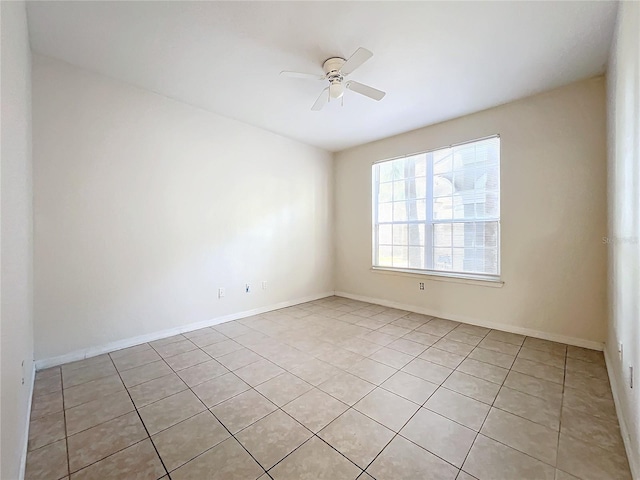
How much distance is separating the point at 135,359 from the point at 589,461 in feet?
11.2

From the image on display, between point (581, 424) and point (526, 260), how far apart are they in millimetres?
1864

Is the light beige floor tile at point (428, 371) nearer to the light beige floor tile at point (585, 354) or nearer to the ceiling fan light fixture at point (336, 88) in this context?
the light beige floor tile at point (585, 354)

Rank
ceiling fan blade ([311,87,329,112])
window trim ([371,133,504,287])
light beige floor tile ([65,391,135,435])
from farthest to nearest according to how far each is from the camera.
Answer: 1. window trim ([371,133,504,287])
2. ceiling fan blade ([311,87,329,112])
3. light beige floor tile ([65,391,135,435])

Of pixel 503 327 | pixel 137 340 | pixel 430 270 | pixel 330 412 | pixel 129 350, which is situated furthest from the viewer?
pixel 430 270

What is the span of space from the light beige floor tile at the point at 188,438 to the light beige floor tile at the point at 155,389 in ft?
1.37

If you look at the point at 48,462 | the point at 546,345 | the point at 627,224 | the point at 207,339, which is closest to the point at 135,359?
the point at 207,339

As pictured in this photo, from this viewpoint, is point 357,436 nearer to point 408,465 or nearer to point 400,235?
point 408,465

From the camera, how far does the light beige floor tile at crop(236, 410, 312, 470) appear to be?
1.45 metres

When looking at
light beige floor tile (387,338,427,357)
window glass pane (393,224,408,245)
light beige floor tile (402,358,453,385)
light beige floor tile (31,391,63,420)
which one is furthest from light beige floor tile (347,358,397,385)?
window glass pane (393,224,408,245)

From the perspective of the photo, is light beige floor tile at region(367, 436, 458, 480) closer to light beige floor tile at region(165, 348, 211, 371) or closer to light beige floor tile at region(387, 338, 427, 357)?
light beige floor tile at region(387, 338, 427, 357)

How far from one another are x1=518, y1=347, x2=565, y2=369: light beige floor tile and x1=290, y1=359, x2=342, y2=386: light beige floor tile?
1862 mm

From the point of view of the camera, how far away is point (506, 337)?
10.0 ft

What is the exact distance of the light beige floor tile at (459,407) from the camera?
5.64ft

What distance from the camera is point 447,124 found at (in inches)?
146
